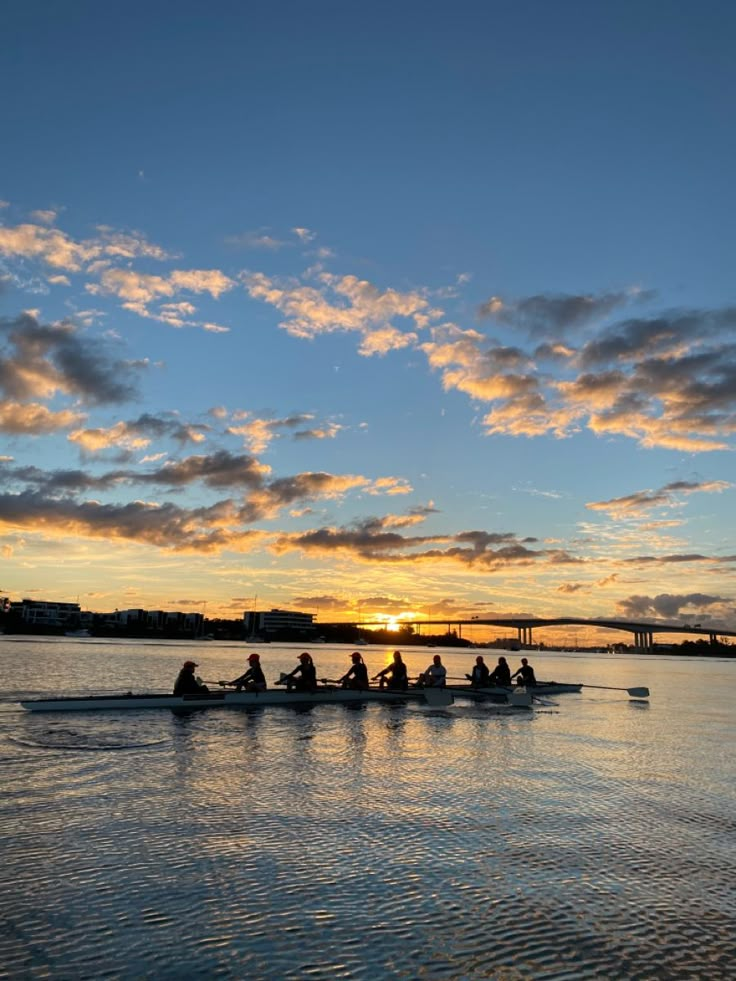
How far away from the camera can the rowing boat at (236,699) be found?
31812 millimetres

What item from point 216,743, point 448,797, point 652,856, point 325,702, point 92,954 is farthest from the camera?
point 325,702

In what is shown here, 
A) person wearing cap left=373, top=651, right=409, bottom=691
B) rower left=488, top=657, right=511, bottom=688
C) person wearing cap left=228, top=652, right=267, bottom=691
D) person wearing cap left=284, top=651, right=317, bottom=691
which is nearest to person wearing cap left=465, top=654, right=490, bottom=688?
rower left=488, top=657, right=511, bottom=688

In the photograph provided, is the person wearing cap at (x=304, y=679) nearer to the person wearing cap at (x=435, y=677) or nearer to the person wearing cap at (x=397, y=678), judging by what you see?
the person wearing cap at (x=397, y=678)

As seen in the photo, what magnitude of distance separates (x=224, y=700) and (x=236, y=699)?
3.04 ft

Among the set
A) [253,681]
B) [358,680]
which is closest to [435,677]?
[358,680]

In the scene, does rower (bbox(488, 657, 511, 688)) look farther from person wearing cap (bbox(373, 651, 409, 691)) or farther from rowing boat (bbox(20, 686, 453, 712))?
person wearing cap (bbox(373, 651, 409, 691))

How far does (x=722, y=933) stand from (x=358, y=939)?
5.27 m

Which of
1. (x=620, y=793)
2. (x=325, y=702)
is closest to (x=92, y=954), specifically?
(x=620, y=793)

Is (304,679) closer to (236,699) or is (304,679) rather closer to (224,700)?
(236,699)

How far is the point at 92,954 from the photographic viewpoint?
8688 millimetres

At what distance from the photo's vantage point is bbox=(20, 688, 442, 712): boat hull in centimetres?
3180

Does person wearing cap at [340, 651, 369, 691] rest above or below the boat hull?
above

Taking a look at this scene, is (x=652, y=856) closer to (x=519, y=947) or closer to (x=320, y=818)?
(x=519, y=947)

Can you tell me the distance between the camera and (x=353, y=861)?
41.7ft
